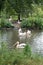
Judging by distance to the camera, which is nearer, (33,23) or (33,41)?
(33,41)

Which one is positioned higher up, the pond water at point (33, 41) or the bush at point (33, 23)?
the pond water at point (33, 41)

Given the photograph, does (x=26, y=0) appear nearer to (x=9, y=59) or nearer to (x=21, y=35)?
(x=9, y=59)

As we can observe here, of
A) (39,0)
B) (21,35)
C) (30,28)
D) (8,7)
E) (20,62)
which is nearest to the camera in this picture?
(20,62)

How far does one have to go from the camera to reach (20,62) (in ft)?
21.8

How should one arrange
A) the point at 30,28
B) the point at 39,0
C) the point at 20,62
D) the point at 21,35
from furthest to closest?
the point at 30,28, the point at 21,35, the point at 39,0, the point at 20,62

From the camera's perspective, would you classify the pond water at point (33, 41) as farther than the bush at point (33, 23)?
No

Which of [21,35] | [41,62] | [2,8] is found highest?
[2,8]

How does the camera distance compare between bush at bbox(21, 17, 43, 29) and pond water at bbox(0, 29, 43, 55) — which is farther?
bush at bbox(21, 17, 43, 29)

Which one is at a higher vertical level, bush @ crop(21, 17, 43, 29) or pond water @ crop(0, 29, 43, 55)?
pond water @ crop(0, 29, 43, 55)

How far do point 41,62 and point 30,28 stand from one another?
28.5m

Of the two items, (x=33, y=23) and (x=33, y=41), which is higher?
(x=33, y=41)

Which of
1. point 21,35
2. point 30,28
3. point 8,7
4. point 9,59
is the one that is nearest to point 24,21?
point 30,28

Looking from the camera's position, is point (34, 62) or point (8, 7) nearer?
point (34, 62)

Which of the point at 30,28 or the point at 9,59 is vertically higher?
the point at 9,59
